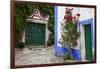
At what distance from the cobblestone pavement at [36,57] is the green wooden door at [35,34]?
77 mm

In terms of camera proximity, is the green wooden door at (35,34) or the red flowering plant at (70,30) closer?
the green wooden door at (35,34)

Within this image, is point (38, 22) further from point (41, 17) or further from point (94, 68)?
point (94, 68)

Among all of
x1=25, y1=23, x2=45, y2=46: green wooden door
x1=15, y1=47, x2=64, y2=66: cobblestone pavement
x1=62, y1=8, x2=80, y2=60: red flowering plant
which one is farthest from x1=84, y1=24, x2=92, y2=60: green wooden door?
x1=25, y1=23, x2=45, y2=46: green wooden door

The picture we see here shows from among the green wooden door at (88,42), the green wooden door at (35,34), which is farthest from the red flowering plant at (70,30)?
the green wooden door at (35,34)

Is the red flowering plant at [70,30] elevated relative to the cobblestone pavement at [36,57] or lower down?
elevated

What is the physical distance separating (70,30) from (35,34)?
0.41 m

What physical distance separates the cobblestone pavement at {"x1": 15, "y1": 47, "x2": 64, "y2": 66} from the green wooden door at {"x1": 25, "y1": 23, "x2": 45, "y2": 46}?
77 mm

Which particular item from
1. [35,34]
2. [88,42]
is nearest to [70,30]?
[88,42]

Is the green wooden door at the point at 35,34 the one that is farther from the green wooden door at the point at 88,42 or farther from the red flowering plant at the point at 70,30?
the green wooden door at the point at 88,42

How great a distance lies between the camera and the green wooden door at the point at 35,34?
190cm

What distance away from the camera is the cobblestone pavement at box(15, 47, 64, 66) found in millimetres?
1863

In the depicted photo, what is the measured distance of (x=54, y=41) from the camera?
1.98 m

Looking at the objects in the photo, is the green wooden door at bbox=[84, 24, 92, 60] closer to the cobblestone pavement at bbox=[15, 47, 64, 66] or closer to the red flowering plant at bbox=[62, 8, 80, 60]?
the red flowering plant at bbox=[62, 8, 80, 60]
